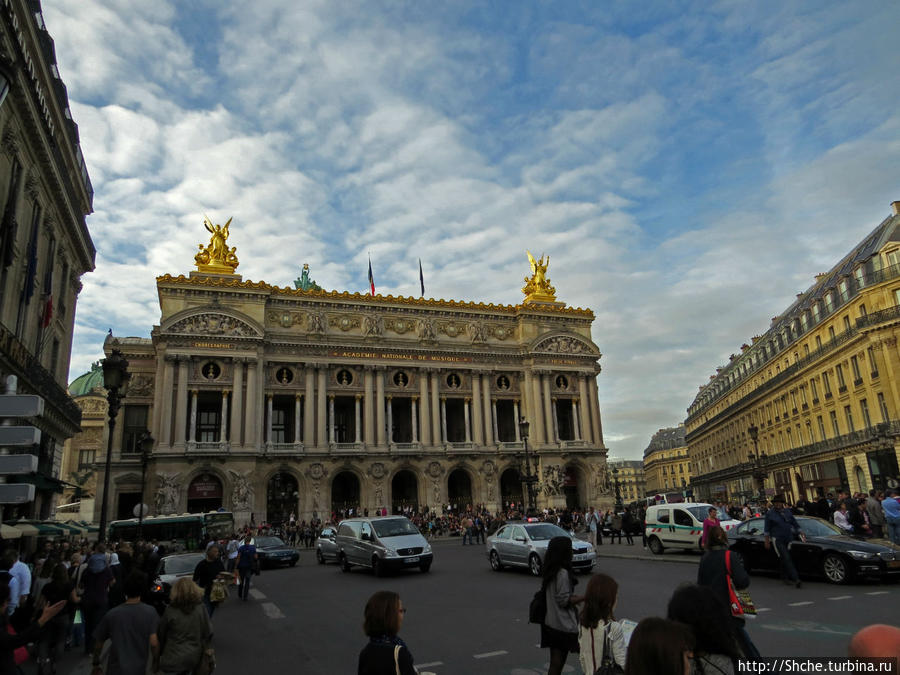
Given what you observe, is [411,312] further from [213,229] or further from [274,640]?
[274,640]

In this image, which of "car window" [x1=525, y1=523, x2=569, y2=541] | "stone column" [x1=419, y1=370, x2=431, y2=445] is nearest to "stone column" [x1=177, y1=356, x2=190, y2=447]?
"stone column" [x1=419, y1=370, x2=431, y2=445]

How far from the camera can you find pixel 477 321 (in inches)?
2108

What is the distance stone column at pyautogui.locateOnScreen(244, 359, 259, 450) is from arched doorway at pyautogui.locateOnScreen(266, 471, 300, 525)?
11.5 feet

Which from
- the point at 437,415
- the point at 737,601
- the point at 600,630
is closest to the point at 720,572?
the point at 737,601

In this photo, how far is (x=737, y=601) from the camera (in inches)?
248

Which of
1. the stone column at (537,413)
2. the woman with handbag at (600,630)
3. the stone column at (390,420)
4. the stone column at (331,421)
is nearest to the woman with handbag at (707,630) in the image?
the woman with handbag at (600,630)

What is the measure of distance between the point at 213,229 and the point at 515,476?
3144 cm

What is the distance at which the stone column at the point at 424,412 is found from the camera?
4919 cm

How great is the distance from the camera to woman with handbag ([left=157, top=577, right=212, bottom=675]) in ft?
19.2

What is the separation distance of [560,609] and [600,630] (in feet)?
4.00

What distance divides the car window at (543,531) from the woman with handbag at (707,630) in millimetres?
14310

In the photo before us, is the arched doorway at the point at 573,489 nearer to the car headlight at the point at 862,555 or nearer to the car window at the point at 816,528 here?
the car window at the point at 816,528

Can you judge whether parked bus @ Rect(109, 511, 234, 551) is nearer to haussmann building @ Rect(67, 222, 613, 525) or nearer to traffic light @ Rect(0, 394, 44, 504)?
haussmann building @ Rect(67, 222, 613, 525)

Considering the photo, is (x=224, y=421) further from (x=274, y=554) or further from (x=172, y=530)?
(x=274, y=554)
